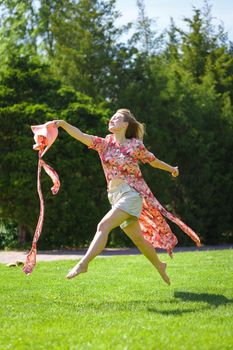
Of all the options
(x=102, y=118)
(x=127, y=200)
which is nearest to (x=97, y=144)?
(x=127, y=200)

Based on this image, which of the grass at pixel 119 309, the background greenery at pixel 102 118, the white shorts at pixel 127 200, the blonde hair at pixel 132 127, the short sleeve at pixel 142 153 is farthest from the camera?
the background greenery at pixel 102 118

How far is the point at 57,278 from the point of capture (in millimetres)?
8516

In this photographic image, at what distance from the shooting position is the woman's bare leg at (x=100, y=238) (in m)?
6.26

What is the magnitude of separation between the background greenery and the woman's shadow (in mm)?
7434

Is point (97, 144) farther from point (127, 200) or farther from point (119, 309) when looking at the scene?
point (119, 309)

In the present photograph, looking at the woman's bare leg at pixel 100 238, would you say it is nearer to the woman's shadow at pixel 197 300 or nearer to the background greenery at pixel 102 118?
the woman's shadow at pixel 197 300

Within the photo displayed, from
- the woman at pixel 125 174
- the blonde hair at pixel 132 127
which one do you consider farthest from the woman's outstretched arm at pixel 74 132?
the blonde hair at pixel 132 127

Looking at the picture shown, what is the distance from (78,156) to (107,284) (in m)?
6.83

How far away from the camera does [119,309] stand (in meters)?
5.98

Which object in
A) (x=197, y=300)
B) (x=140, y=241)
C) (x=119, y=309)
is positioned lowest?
(x=197, y=300)

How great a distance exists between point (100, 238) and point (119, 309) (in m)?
0.75

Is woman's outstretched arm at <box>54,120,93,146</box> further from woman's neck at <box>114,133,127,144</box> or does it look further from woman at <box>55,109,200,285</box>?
woman's neck at <box>114,133,127,144</box>

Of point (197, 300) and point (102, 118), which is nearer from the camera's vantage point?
point (197, 300)

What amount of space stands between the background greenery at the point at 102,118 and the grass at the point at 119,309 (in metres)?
4.81
